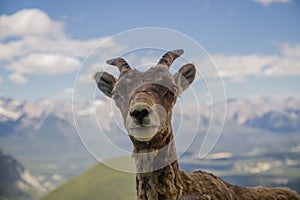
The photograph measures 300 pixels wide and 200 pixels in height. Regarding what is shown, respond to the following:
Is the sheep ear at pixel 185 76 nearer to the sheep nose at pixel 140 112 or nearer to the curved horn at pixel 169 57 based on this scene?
the curved horn at pixel 169 57

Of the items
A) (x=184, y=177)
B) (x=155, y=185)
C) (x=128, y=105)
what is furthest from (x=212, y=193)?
(x=128, y=105)

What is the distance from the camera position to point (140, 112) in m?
7.68

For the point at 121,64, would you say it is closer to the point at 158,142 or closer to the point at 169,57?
the point at 169,57

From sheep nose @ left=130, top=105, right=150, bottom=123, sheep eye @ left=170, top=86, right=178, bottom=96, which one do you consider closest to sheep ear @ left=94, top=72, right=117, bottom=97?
sheep eye @ left=170, top=86, right=178, bottom=96

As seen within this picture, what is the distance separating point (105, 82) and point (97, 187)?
2300 inches

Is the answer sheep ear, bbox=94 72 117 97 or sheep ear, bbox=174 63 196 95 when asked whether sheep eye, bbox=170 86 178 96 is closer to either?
sheep ear, bbox=174 63 196 95

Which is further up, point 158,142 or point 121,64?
point 121,64

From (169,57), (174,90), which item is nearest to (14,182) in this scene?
(169,57)

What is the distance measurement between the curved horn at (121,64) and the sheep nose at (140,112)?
4.12ft

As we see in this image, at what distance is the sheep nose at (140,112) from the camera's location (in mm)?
7645

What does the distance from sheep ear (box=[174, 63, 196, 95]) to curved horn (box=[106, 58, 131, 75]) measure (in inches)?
32.4

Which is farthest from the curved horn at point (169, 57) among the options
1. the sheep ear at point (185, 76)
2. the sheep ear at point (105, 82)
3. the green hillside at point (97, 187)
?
the green hillside at point (97, 187)

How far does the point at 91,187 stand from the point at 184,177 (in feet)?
200

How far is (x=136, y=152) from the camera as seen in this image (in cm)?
851
